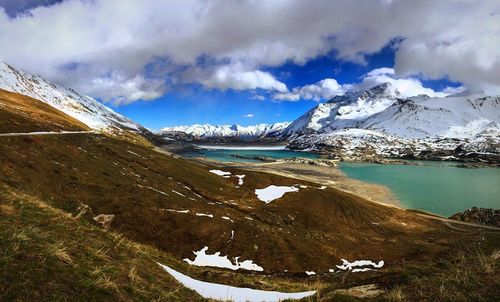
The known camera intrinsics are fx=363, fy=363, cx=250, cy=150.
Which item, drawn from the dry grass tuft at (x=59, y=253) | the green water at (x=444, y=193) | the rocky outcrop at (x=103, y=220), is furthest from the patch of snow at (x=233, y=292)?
the green water at (x=444, y=193)

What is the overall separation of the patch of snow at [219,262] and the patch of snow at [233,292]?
599 inches

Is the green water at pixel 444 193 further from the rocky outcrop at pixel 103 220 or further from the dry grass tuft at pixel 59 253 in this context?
the dry grass tuft at pixel 59 253

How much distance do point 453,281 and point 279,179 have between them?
62.8 metres

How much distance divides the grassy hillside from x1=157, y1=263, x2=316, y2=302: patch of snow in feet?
5.28

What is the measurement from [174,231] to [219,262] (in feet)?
21.7

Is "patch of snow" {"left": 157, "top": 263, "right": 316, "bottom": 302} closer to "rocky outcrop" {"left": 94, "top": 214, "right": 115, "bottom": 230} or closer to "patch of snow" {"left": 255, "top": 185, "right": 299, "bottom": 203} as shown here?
"rocky outcrop" {"left": 94, "top": 214, "right": 115, "bottom": 230}

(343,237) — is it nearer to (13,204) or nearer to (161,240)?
(161,240)

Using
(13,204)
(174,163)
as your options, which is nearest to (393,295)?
(13,204)

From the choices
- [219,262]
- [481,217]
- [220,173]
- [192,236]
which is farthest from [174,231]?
[481,217]

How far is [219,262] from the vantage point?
1463 inches

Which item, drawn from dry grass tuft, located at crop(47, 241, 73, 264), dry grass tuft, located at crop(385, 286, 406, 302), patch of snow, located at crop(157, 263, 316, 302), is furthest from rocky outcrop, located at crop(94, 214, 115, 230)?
dry grass tuft, located at crop(385, 286, 406, 302)

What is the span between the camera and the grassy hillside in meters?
11.8

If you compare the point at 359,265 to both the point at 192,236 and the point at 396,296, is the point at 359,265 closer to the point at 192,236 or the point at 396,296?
the point at 192,236

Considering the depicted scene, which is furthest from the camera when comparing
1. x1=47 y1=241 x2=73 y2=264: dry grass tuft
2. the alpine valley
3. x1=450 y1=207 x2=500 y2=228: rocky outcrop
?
x1=450 y1=207 x2=500 y2=228: rocky outcrop
